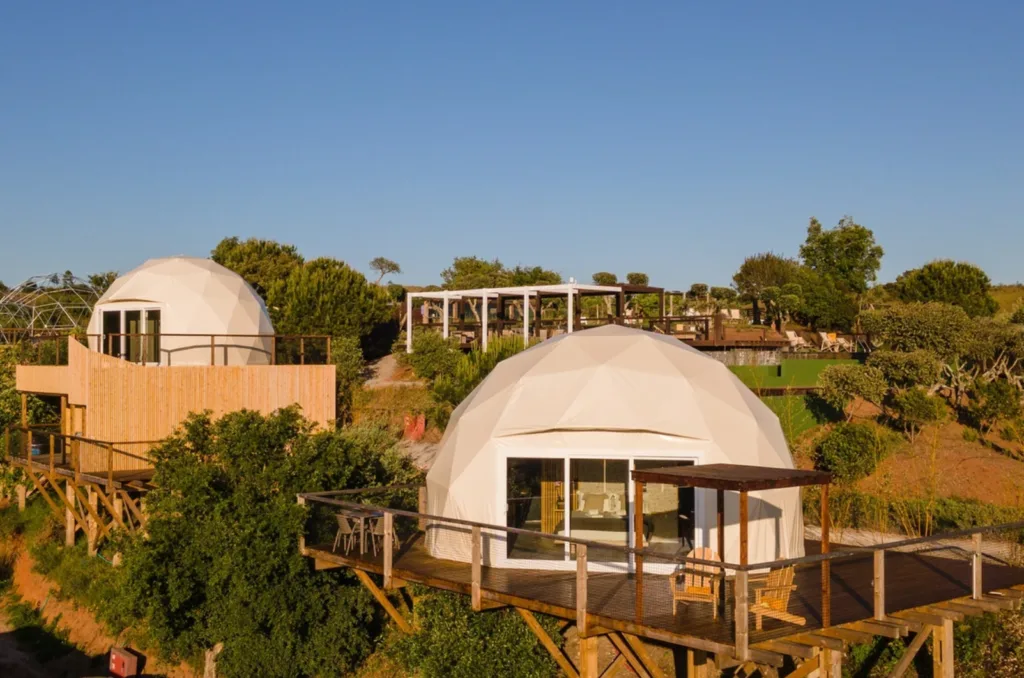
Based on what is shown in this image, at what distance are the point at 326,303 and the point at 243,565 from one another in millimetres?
25548

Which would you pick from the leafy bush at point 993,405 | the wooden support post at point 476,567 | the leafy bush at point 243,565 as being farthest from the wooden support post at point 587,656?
the leafy bush at point 993,405

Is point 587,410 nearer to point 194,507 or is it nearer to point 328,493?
point 328,493

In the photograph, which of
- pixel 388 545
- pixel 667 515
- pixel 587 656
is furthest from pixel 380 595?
pixel 667 515

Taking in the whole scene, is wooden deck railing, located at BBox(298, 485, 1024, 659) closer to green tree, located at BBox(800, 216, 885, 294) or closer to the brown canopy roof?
the brown canopy roof

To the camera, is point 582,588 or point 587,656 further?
point 587,656

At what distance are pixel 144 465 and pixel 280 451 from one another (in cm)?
567

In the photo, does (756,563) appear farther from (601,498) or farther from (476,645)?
(476,645)

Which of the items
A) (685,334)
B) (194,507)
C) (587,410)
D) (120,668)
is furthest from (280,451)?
(685,334)

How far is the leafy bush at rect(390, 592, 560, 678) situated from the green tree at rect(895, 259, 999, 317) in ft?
128

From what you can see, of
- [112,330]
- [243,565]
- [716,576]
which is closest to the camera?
[716,576]

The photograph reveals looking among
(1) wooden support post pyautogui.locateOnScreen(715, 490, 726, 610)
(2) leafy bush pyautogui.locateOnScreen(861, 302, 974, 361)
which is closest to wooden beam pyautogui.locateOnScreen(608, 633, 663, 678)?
(1) wooden support post pyautogui.locateOnScreen(715, 490, 726, 610)

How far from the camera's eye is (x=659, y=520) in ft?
44.7

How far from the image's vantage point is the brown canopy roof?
1024cm

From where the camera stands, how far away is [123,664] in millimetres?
15828
